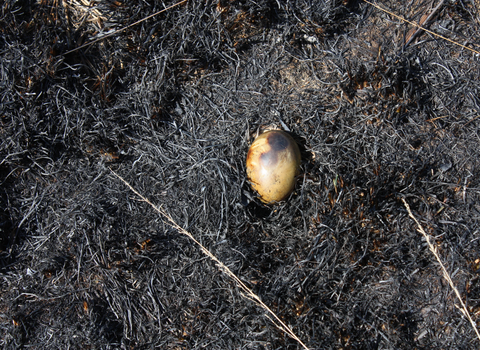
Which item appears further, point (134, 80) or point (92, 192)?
point (134, 80)

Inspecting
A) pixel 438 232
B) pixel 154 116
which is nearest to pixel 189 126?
pixel 154 116

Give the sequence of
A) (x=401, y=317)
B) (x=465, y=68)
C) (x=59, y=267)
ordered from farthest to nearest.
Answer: (x=465, y=68), (x=59, y=267), (x=401, y=317)

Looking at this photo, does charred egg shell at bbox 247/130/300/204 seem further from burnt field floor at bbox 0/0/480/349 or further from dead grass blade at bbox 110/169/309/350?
dead grass blade at bbox 110/169/309/350

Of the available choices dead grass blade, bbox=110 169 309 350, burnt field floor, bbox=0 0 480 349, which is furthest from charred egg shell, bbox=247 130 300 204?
dead grass blade, bbox=110 169 309 350

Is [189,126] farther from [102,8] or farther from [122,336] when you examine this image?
[122,336]

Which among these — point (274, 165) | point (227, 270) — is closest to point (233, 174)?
point (274, 165)

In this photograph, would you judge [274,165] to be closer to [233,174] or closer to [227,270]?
[233,174]

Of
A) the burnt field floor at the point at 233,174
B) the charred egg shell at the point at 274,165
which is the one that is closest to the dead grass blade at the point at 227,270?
the burnt field floor at the point at 233,174
